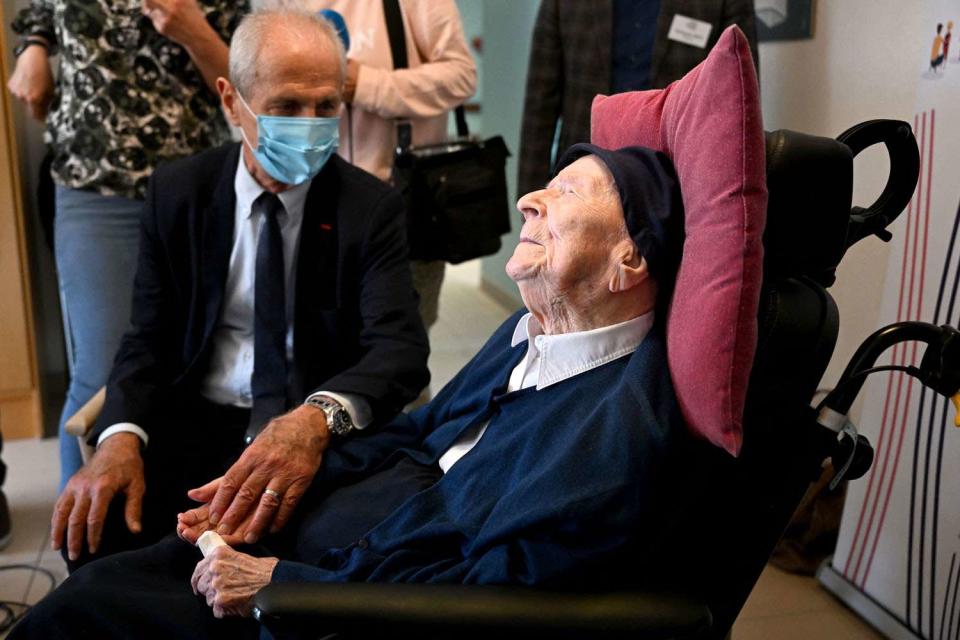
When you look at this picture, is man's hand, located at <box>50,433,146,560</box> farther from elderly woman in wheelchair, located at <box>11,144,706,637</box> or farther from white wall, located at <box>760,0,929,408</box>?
white wall, located at <box>760,0,929,408</box>

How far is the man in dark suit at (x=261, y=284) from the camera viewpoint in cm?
171

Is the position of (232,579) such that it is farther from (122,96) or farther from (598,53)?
(598,53)

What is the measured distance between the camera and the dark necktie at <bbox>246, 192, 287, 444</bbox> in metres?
1.77

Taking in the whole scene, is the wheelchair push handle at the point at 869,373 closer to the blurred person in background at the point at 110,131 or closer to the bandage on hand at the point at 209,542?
the bandage on hand at the point at 209,542

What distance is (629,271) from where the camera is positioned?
1.17 metres

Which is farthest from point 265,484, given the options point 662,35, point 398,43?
point 662,35

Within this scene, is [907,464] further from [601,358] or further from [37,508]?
[37,508]

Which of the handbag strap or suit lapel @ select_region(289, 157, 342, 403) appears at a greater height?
the handbag strap

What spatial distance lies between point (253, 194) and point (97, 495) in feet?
2.09

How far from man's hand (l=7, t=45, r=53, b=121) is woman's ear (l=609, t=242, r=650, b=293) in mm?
1830

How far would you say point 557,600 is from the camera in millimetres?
1071

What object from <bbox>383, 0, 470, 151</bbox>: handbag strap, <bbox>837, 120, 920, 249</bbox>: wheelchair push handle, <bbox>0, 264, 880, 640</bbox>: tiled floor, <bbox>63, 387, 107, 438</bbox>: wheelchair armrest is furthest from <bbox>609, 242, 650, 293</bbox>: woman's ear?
<bbox>383, 0, 470, 151</bbox>: handbag strap

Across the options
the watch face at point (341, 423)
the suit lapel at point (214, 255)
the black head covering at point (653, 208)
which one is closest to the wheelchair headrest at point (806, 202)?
the black head covering at point (653, 208)

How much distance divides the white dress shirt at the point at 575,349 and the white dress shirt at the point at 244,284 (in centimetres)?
64
